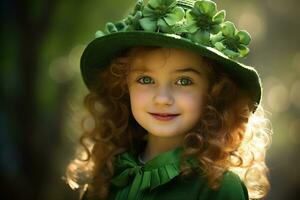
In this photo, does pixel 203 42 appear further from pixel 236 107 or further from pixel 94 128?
pixel 94 128

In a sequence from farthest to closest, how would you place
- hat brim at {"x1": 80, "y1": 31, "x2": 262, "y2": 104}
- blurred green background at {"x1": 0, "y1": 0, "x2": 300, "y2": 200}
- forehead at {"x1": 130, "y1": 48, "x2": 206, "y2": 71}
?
blurred green background at {"x1": 0, "y1": 0, "x2": 300, "y2": 200}
forehead at {"x1": 130, "y1": 48, "x2": 206, "y2": 71}
hat brim at {"x1": 80, "y1": 31, "x2": 262, "y2": 104}

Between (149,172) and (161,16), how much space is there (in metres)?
0.60

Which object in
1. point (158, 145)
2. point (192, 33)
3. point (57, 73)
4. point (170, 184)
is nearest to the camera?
point (192, 33)

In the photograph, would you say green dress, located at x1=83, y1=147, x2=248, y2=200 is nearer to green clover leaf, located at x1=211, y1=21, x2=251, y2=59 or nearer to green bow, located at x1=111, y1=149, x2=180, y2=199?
green bow, located at x1=111, y1=149, x2=180, y2=199

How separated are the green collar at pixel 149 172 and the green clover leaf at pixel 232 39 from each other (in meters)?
0.43

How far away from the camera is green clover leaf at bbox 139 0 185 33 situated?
8.31 feet

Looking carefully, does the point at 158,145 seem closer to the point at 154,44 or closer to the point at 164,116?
the point at 164,116

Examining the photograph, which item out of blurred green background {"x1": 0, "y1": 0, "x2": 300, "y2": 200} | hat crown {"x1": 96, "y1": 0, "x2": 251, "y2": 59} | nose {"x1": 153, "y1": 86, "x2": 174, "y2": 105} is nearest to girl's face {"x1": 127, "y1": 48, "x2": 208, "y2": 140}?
nose {"x1": 153, "y1": 86, "x2": 174, "y2": 105}

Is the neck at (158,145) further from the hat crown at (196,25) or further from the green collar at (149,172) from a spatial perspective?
the hat crown at (196,25)

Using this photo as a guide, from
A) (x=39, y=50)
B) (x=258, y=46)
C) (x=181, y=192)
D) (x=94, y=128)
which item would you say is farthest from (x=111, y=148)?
(x=258, y=46)

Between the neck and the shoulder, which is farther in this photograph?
the neck

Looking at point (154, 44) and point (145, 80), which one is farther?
point (145, 80)

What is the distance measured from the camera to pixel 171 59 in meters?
2.60

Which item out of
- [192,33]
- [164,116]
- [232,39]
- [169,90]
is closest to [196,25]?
[192,33]
